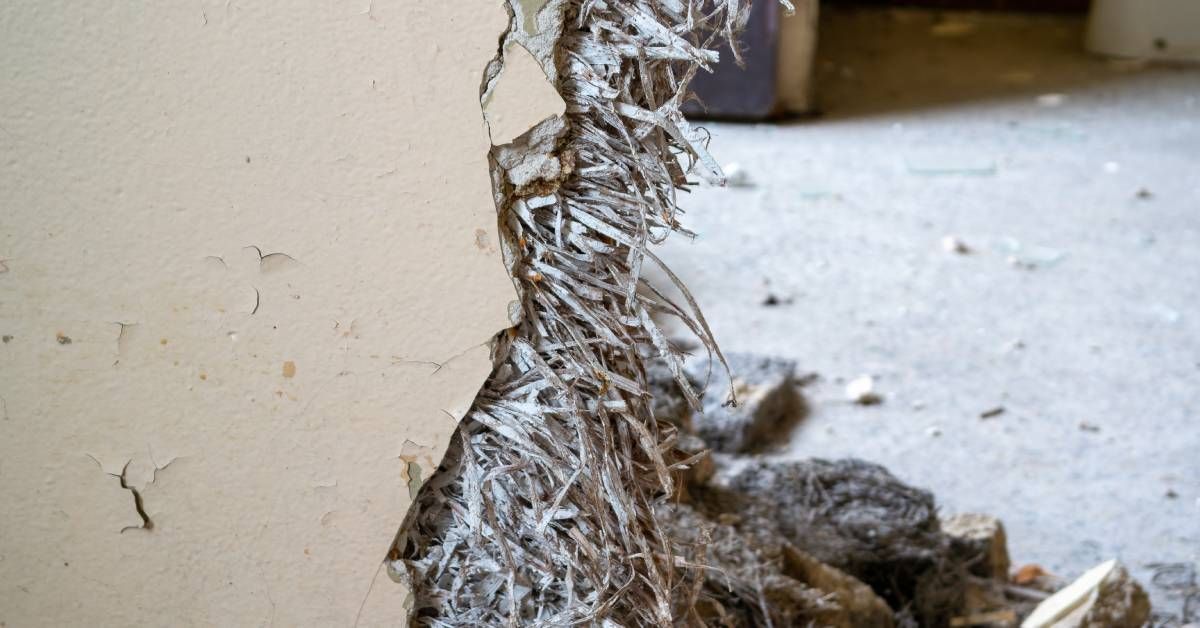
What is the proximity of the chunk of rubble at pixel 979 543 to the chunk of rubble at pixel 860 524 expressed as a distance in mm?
63

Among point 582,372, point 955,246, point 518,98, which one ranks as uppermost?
point 518,98

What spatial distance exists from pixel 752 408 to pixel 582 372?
1.70 m

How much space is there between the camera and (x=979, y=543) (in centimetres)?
213

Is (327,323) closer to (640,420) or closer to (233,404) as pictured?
(233,404)

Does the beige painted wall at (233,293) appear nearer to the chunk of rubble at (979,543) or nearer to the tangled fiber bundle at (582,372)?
the tangled fiber bundle at (582,372)

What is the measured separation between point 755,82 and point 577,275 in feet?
14.3

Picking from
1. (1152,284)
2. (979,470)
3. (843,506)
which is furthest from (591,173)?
(1152,284)

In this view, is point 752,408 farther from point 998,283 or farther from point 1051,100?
point 1051,100


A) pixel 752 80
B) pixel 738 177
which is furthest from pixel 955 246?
pixel 752 80

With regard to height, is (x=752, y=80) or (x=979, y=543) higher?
(x=752, y=80)

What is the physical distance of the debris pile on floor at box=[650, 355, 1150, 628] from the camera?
1569mm

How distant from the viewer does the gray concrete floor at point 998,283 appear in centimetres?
263

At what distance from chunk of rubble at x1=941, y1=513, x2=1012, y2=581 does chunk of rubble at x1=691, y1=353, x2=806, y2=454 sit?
459 mm

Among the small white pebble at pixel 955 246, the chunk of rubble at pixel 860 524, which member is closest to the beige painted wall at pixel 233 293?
the chunk of rubble at pixel 860 524
